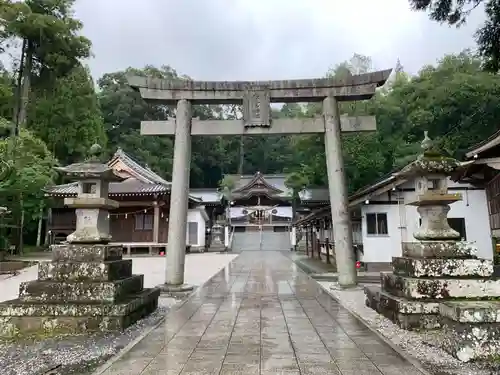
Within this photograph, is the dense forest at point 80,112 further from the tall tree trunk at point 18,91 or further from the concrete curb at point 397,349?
the concrete curb at point 397,349

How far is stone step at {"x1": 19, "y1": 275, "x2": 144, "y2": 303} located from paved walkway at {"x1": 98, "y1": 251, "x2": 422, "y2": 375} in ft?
3.45

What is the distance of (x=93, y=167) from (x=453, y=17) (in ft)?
24.2

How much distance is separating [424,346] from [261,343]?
2245 mm

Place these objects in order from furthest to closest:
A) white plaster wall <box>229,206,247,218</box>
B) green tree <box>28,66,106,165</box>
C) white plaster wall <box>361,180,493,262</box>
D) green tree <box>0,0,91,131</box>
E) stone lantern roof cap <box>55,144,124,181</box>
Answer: white plaster wall <box>229,206,247,218</box>, green tree <box>28,66,106,165</box>, green tree <box>0,0,91,131</box>, white plaster wall <box>361,180,493,262</box>, stone lantern roof cap <box>55,144,124,181</box>

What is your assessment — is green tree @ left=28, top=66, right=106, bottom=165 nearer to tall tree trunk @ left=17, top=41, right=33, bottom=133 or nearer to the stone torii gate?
tall tree trunk @ left=17, top=41, right=33, bottom=133

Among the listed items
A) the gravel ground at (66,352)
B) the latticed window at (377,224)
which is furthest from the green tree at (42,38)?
the gravel ground at (66,352)

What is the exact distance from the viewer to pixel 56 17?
29797 mm

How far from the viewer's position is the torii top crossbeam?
10712 millimetres

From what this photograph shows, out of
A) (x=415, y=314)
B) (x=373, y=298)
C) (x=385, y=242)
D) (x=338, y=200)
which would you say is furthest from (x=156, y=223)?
(x=415, y=314)

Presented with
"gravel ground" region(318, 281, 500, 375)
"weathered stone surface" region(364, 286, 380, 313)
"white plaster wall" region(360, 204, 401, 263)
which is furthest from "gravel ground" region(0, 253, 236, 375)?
"white plaster wall" region(360, 204, 401, 263)

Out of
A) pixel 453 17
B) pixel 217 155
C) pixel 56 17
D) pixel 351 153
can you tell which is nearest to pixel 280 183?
pixel 217 155

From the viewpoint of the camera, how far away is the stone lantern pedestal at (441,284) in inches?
179

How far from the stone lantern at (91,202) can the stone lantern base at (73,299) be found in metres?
0.25

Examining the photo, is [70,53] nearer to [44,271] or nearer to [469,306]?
[44,271]
